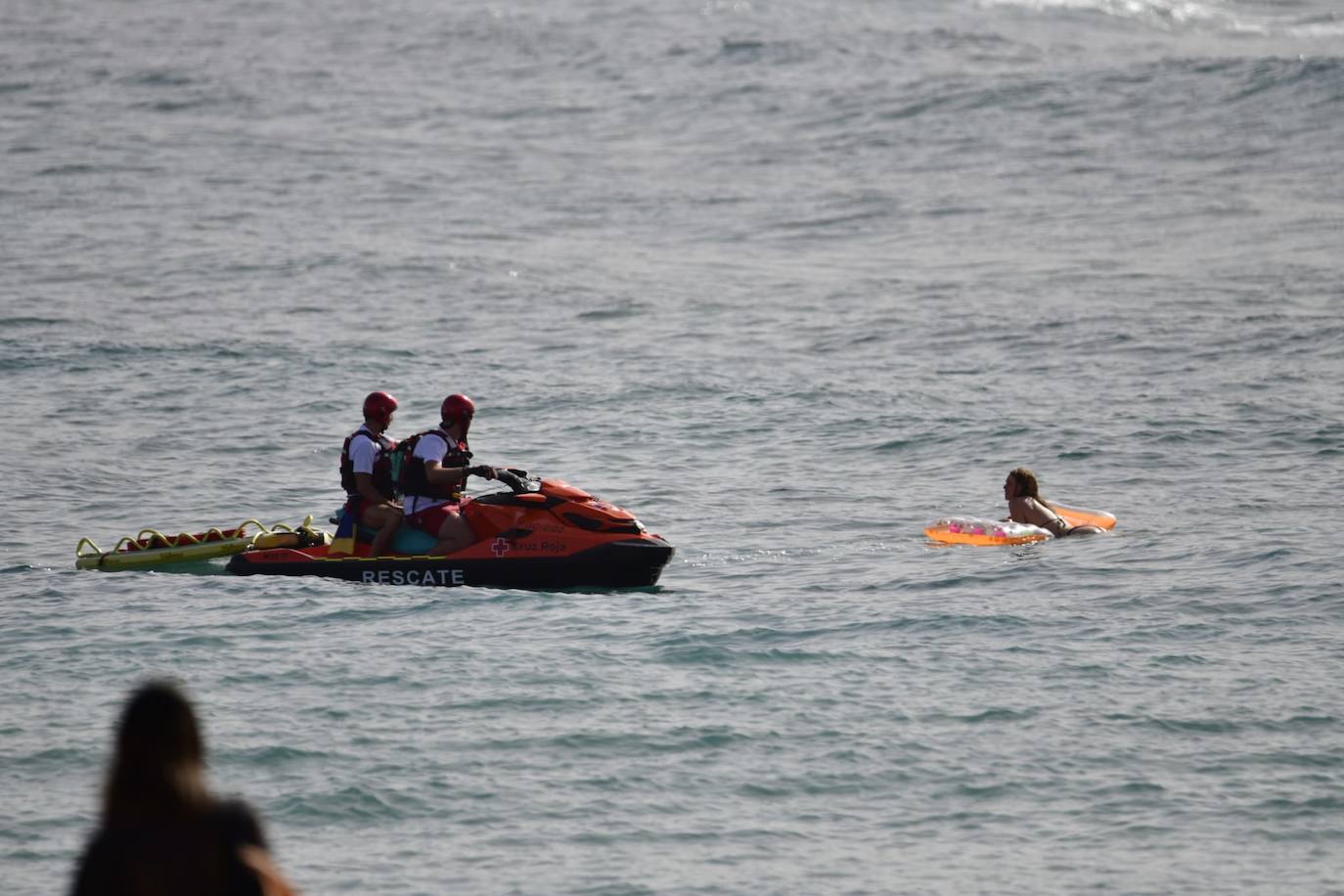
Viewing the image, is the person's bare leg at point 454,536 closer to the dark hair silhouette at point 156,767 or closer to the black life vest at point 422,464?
the black life vest at point 422,464

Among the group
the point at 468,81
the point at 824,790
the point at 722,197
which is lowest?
the point at 824,790

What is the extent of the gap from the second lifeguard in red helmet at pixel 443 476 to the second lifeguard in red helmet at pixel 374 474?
18 cm

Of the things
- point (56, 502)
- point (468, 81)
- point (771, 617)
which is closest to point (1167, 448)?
point (771, 617)

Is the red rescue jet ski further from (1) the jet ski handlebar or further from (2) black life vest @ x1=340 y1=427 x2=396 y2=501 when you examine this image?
(2) black life vest @ x1=340 y1=427 x2=396 y2=501

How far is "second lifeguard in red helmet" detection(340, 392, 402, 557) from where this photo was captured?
15.6 meters

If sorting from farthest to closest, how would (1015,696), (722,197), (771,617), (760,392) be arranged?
(722,197) < (760,392) < (771,617) < (1015,696)

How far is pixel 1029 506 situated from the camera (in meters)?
18.4

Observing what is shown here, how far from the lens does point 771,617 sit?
15469 mm

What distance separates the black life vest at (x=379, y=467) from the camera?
15.7 m

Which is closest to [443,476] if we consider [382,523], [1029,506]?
[382,523]

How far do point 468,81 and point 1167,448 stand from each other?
37.1 meters

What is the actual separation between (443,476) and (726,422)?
10103mm

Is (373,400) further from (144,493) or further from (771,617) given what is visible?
(144,493)

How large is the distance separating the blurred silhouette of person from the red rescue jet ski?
35.4 feet
